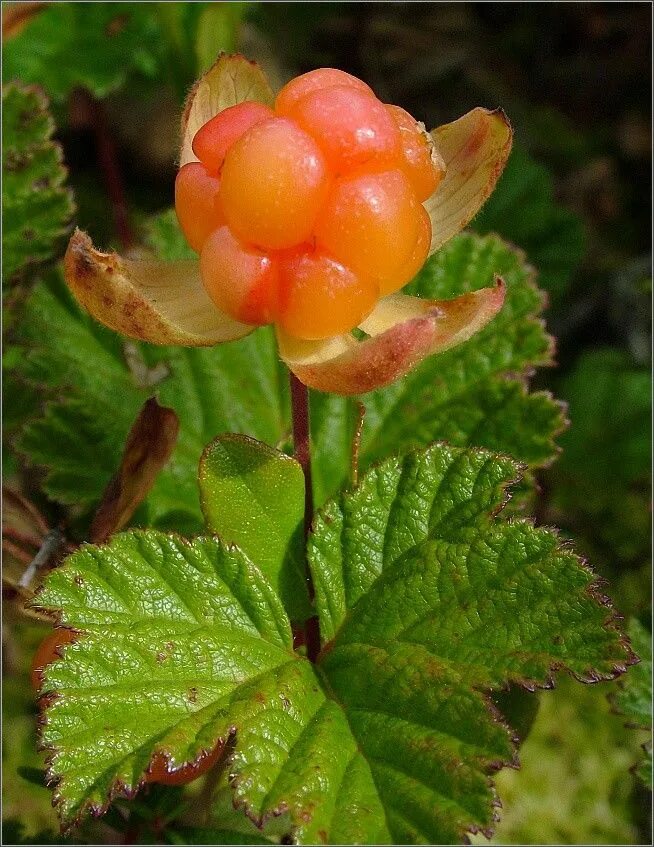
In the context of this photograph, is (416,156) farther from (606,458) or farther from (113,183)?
(113,183)

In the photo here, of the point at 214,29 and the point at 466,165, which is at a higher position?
the point at 214,29

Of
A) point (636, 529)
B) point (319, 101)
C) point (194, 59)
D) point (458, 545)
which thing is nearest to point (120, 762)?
point (458, 545)

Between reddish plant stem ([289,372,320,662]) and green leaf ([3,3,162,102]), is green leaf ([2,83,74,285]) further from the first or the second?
reddish plant stem ([289,372,320,662])

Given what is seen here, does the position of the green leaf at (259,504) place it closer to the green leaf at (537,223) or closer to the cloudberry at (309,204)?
the cloudberry at (309,204)

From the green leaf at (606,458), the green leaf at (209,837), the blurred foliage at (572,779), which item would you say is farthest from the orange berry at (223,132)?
the green leaf at (606,458)

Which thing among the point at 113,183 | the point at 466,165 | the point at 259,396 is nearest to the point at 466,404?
the point at 259,396
